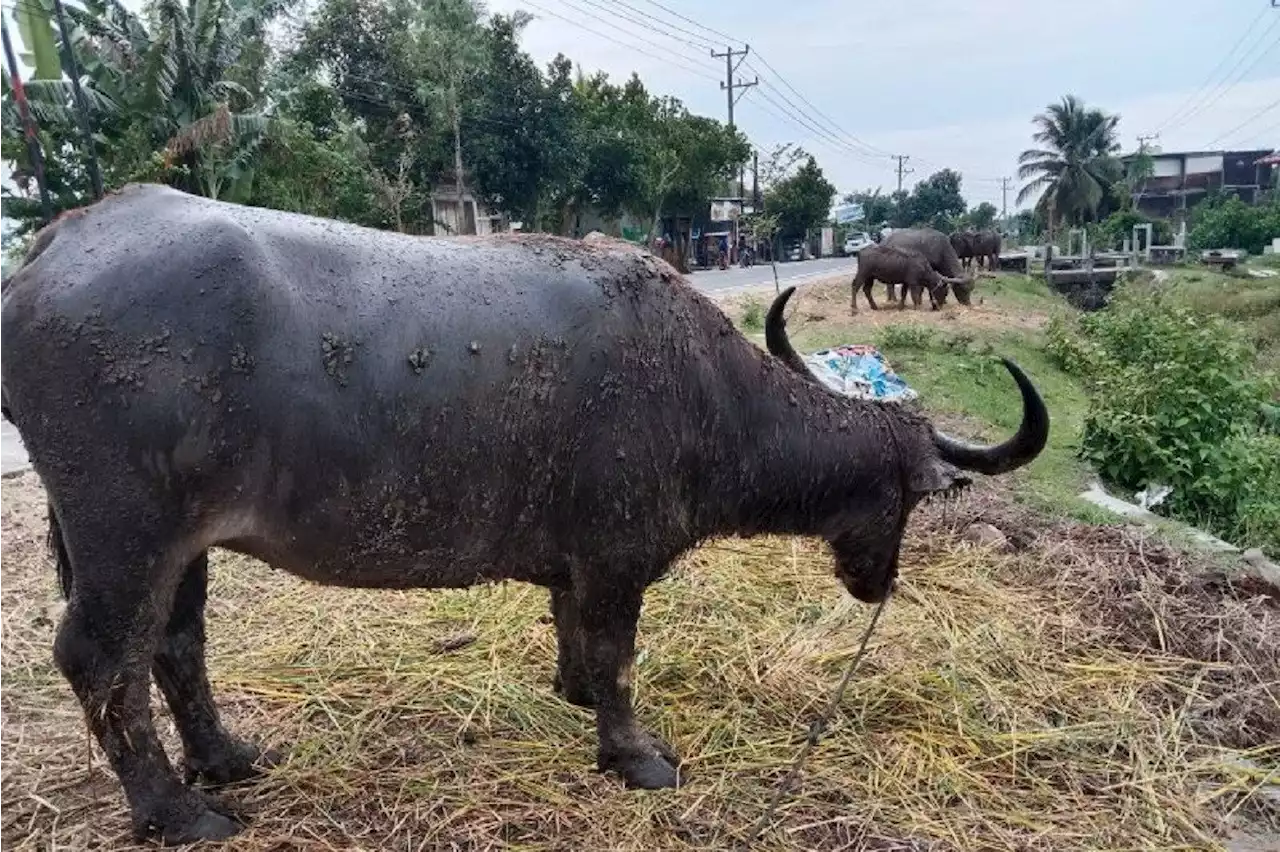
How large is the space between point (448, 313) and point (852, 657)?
257 centimetres

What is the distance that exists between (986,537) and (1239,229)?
1961 inches

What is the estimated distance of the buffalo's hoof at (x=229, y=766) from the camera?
349cm

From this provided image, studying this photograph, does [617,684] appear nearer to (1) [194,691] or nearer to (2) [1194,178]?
(1) [194,691]

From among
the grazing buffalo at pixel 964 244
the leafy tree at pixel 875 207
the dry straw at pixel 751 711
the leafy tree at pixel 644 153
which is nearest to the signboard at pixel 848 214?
the leafy tree at pixel 875 207

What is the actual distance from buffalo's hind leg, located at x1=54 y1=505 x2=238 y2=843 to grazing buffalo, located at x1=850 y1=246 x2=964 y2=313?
56.2ft

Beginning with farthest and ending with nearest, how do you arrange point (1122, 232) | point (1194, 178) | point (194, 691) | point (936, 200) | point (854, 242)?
point (936, 200)
point (1194, 178)
point (854, 242)
point (1122, 232)
point (194, 691)

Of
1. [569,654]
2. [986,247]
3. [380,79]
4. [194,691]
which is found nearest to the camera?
[194,691]

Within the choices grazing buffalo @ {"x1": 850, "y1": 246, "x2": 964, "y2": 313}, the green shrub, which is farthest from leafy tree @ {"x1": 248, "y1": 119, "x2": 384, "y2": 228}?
the green shrub

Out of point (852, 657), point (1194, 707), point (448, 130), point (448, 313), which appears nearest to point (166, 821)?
point (448, 313)

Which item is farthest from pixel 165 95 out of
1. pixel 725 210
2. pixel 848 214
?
pixel 848 214

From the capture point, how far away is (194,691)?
345 centimetres

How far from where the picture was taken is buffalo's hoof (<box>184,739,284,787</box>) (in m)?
3.49

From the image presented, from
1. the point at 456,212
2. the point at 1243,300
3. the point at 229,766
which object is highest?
the point at 456,212

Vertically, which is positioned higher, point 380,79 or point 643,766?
Result: point 380,79
